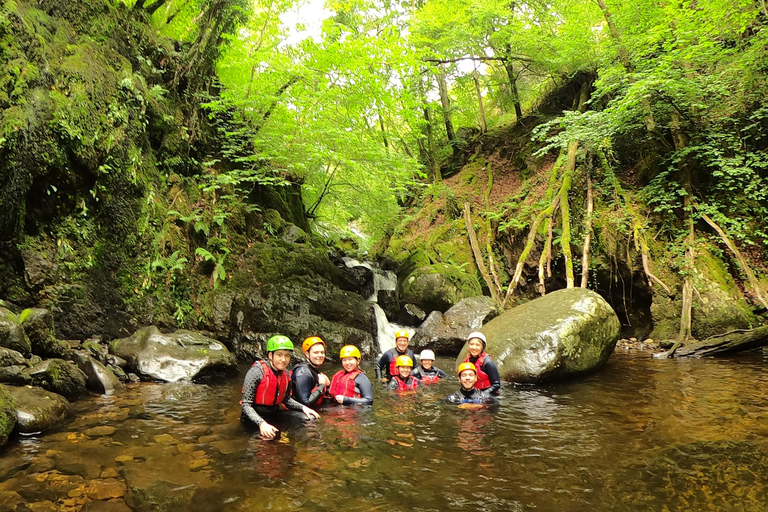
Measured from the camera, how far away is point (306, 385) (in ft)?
19.1

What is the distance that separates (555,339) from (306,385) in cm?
473

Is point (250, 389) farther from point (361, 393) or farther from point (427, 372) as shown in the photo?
point (427, 372)

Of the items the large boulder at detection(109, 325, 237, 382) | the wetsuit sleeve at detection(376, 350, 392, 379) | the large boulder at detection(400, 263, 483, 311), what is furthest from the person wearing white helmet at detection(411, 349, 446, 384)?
the large boulder at detection(400, 263, 483, 311)

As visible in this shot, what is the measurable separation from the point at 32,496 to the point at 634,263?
12932 mm

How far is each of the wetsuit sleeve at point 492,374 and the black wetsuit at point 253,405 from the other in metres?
3.15

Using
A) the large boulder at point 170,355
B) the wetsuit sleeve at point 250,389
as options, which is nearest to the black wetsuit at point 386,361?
the large boulder at point 170,355

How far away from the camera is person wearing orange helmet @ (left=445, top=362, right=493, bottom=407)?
6434 mm

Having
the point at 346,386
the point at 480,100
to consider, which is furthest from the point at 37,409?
the point at 480,100

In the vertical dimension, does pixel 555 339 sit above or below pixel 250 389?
below

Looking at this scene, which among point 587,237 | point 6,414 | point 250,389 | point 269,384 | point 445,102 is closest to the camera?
point 6,414

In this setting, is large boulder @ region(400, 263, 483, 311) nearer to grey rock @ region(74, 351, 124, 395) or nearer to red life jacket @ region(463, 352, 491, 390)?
red life jacket @ region(463, 352, 491, 390)

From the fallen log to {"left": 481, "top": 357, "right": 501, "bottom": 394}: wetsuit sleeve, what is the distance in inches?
206

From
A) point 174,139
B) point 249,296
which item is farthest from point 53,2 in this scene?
point 249,296

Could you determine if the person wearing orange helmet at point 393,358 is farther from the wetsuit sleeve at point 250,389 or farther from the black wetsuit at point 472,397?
the wetsuit sleeve at point 250,389
